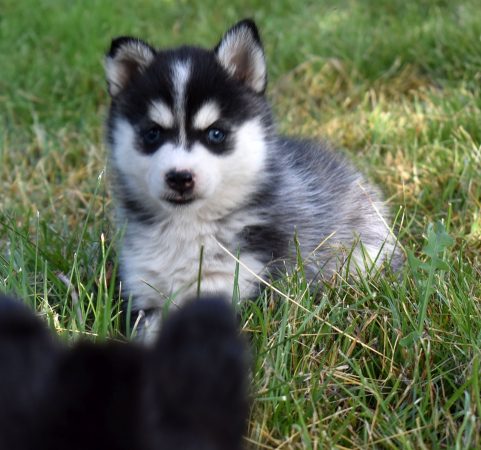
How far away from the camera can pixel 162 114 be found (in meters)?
3.69

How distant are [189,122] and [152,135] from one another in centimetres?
22

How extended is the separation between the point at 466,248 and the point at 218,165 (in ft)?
4.89

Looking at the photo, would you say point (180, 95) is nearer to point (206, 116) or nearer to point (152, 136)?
point (206, 116)

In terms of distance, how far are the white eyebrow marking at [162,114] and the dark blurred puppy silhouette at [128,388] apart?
2.13m

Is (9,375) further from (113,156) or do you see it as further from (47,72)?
(47,72)

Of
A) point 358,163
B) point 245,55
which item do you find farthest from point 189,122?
point 358,163

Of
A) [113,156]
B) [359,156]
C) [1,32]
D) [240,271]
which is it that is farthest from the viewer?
[1,32]

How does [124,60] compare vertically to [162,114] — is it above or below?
above

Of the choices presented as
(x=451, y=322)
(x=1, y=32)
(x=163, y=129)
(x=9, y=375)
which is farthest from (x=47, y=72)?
(x=9, y=375)

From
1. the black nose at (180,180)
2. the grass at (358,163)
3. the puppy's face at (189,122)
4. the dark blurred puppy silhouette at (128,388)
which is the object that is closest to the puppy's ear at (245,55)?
the puppy's face at (189,122)

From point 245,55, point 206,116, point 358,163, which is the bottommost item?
point 358,163

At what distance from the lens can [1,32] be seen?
25.9ft

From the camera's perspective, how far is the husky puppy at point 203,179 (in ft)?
12.0

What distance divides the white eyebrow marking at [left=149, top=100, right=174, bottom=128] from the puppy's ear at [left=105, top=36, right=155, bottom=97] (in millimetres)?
366
